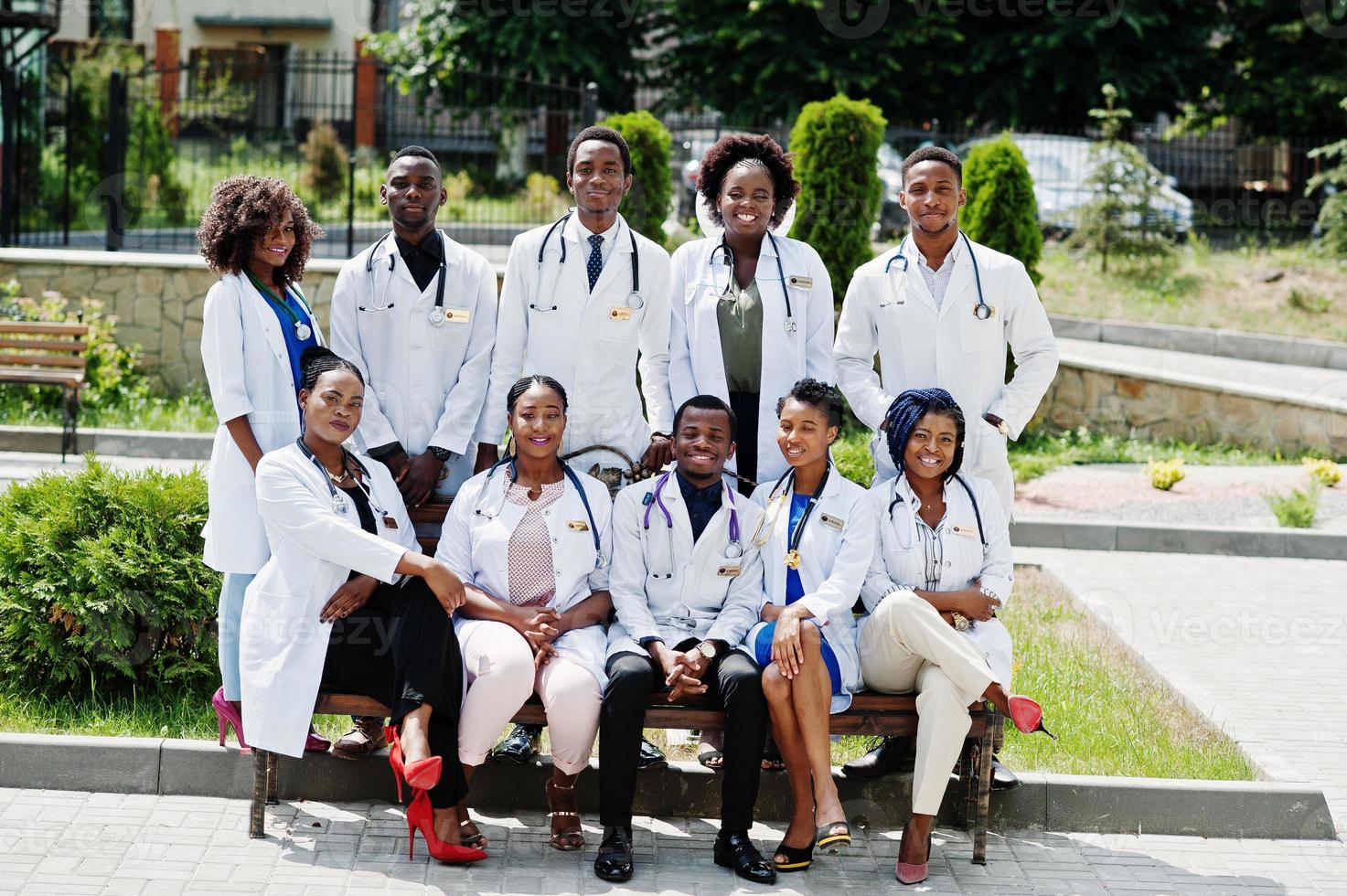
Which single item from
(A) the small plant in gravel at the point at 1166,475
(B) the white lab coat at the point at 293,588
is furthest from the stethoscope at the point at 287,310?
(A) the small plant in gravel at the point at 1166,475

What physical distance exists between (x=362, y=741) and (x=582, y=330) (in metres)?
1.76

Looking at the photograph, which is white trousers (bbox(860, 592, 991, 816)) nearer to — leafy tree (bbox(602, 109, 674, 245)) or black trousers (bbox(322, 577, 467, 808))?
black trousers (bbox(322, 577, 467, 808))

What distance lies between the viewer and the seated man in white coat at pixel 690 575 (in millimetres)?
5055

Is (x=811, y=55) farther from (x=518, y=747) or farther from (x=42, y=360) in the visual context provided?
(x=518, y=747)

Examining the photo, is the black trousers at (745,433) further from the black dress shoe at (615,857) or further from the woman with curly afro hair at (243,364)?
the woman with curly afro hair at (243,364)

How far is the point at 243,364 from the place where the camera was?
543 cm

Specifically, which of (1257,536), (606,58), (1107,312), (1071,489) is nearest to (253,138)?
(606,58)

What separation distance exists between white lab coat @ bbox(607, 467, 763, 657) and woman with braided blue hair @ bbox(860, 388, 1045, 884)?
0.47 metres

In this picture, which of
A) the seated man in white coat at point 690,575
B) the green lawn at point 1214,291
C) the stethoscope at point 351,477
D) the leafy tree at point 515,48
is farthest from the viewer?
the leafy tree at point 515,48

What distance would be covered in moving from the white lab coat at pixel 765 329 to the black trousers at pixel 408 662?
1419 mm

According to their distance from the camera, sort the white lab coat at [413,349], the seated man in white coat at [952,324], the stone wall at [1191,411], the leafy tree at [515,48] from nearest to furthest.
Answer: the seated man in white coat at [952,324] < the white lab coat at [413,349] < the stone wall at [1191,411] < the leafy tree at [515,48]

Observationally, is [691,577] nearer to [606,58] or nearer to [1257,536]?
[1257,536]

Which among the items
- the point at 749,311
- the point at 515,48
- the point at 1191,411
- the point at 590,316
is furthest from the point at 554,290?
the point at 515,48

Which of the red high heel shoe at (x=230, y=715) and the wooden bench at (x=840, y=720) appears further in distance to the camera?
the red high heel shoe at (x=230, y=715)
